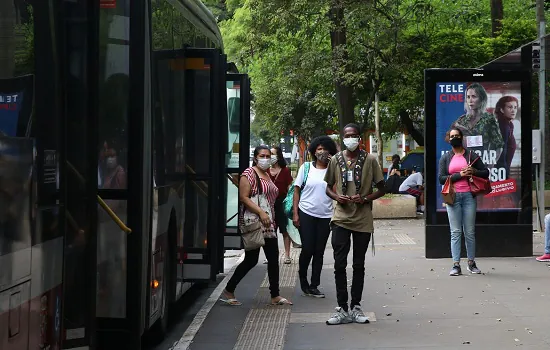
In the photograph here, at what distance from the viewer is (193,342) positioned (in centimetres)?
844

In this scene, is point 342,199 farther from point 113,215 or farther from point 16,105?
point 16,105

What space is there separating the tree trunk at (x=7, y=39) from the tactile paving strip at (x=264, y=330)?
4.48 metres

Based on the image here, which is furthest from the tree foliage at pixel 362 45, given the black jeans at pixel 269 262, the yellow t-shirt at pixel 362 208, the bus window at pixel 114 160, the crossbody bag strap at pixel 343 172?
the bus window at pixel 114 160

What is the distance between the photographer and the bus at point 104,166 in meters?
4.12

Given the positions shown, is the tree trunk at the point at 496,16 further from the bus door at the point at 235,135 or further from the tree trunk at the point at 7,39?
the tree trunk at the point at 7,39

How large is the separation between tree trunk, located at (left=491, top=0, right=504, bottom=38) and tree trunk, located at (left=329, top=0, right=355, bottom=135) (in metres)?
5.37

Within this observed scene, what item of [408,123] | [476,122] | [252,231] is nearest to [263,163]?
[252,231]

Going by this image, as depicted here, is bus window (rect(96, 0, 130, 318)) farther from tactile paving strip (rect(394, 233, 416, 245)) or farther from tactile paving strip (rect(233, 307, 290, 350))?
tactile paving strip (rect(394, 233, 416, 245))

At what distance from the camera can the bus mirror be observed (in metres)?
13.2

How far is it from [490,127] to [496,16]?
16288 millimetres

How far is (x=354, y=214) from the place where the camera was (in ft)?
29.3

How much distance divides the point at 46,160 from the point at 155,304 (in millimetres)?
3451

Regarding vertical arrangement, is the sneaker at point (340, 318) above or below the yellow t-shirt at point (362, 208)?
below

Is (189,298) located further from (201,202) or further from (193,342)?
(193,342)
